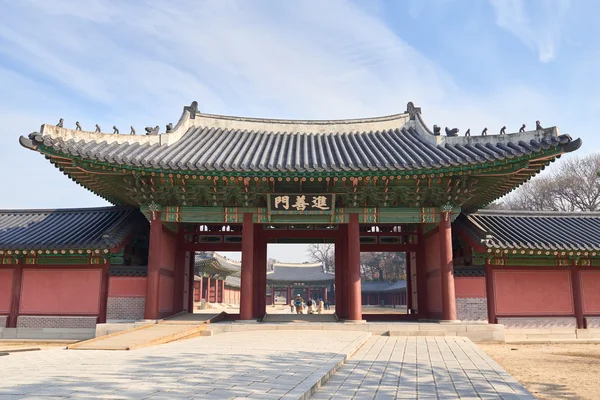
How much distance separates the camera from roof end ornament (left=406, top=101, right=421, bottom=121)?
2202 cm

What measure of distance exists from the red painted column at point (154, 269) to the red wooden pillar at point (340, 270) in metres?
7.43

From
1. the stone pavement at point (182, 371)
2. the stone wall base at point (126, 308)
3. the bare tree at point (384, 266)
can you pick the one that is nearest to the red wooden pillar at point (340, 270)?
the stone pavement at point (182, 371)

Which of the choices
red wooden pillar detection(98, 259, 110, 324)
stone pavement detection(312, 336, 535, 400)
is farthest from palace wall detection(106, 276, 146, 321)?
stone pavement detection(312, 336, 535, 400)

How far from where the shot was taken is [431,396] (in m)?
6.83

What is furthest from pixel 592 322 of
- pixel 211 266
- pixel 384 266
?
pixel 384 266

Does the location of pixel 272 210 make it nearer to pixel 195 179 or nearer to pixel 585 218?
pixel 195 179

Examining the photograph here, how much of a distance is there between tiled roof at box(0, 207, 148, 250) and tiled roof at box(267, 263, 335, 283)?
1556 inches

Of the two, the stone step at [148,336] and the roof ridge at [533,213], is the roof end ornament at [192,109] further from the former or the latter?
the roof ridge at [533,213]

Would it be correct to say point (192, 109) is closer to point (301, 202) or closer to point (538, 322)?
point (301, 202)

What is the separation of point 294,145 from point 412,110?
19.8 feet

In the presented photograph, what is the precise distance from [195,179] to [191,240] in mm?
4590

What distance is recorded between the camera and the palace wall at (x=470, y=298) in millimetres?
16875

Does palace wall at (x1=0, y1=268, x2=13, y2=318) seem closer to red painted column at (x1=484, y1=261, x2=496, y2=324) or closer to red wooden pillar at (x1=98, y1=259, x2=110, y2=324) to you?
red wooden pillar at (x1=98, y1=259, x2=110, y2=324)

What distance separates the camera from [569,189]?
174 ft
